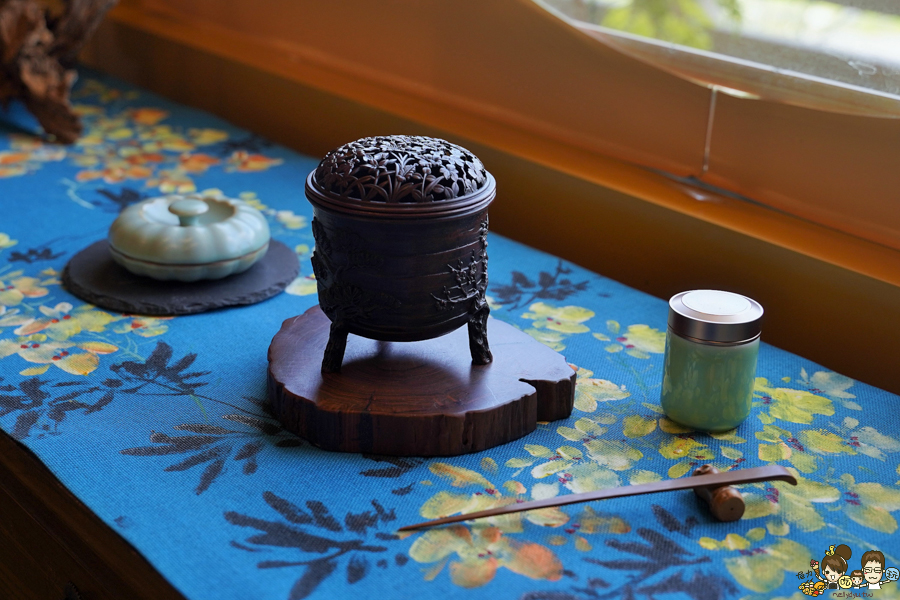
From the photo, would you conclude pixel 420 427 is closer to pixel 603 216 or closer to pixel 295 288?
pixel 295 288

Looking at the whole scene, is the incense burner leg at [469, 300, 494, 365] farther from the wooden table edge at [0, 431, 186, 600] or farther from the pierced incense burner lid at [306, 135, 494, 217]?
the wooden table edge at [0, 431, 186, 600]

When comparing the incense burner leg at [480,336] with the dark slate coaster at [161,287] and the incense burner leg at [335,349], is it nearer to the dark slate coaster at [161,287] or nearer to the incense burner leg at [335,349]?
the incense burner leg at [335,349]

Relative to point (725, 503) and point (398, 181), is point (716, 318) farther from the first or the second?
point (398, 181)

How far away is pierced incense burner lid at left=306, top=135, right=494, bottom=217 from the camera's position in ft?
2.49

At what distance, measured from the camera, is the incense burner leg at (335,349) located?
833 millimetres

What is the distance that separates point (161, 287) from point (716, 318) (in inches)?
26.3

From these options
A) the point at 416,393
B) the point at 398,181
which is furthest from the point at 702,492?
the point at 398,181

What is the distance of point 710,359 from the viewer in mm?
794

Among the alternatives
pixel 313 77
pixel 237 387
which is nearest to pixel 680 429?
pixel 237 387

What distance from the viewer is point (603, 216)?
120 cm

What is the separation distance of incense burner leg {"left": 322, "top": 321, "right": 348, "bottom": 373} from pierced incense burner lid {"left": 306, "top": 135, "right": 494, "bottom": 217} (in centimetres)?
13

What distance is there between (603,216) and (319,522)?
2.15ft

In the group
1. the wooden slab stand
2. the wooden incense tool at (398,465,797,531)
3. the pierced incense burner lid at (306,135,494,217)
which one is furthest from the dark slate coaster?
the wooden incense tool at (398,465,797,531)

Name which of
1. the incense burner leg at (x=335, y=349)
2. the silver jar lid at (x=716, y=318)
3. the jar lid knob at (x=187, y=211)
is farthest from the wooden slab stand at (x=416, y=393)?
the jar lid knob at (x=187, y=211)
